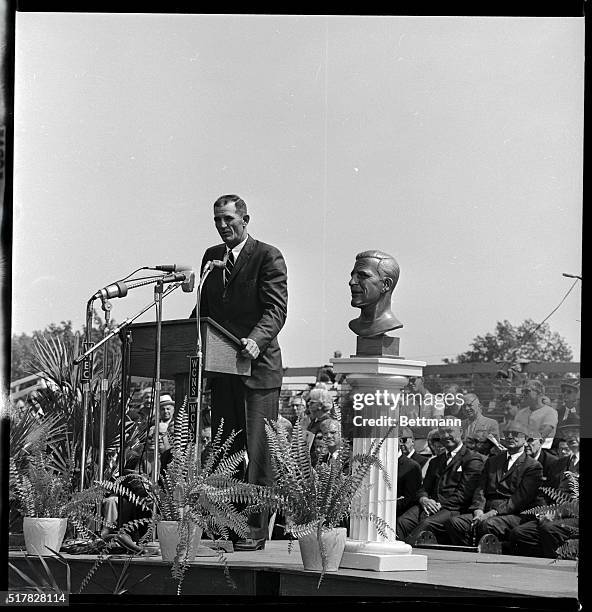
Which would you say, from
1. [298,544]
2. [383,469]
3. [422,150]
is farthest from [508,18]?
[298,544]

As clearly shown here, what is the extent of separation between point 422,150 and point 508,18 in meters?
0.70

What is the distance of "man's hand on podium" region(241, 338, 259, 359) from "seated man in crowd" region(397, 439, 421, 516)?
787mm

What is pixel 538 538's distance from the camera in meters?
5.79

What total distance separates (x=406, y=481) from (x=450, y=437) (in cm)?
33

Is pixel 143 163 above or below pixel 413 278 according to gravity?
above

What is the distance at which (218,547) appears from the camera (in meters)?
5.54

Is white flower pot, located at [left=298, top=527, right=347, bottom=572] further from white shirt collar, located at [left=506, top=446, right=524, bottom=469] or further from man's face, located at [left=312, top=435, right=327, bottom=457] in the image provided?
white shirt collar, located at [left=506, top=446, right=524, bottom=469]

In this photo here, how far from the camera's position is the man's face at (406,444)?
5.52 metres


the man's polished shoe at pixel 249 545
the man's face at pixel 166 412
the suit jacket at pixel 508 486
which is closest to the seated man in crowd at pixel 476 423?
the suit jacket at pixel 508 486

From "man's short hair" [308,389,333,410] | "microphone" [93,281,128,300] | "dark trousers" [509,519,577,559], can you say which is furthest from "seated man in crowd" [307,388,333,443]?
"dark trousers" [509,519,577,559]

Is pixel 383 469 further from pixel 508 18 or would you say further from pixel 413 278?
pixel 508 18

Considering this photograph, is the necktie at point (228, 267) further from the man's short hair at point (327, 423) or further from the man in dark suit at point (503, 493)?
the man in dark suit at point (503, 493)

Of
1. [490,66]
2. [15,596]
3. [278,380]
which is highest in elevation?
[490,66]

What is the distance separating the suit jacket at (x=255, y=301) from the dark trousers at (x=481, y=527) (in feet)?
3.50
